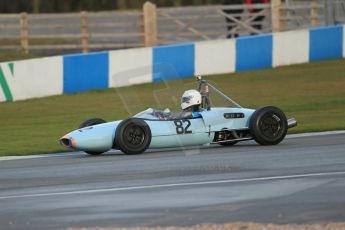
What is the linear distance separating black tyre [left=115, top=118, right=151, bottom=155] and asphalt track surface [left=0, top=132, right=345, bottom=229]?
177 millimetres

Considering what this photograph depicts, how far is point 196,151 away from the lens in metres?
13.1

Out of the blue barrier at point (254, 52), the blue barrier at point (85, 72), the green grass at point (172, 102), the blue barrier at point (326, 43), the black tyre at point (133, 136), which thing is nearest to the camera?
the black tyre at point (133, 136)

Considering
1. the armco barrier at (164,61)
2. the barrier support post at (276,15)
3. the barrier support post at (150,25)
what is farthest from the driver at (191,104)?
the barrier support post at (276,15)

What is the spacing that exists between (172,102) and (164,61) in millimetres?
9278

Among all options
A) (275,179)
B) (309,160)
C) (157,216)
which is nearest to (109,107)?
(309,160)

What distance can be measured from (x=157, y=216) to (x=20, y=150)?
5.87m

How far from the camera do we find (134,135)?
41.3 ft

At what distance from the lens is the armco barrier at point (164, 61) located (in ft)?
67.8

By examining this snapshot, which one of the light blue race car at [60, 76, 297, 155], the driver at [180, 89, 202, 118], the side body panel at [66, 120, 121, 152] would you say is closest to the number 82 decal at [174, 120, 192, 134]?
the light blue race car at [60, 76, 297, 155]

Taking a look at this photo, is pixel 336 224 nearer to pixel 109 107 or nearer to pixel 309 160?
pixel 309 160

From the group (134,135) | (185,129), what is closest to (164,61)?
(185,129)

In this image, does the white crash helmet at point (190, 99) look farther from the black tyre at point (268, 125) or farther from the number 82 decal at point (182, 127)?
the black tyre at point (268, 125)

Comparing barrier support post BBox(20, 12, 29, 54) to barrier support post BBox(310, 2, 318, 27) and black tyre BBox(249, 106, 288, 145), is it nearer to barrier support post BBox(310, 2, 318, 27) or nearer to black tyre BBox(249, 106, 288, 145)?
barrier support post BBox(310, 2, 318, 27)

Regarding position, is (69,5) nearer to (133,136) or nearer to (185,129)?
(185,129)
